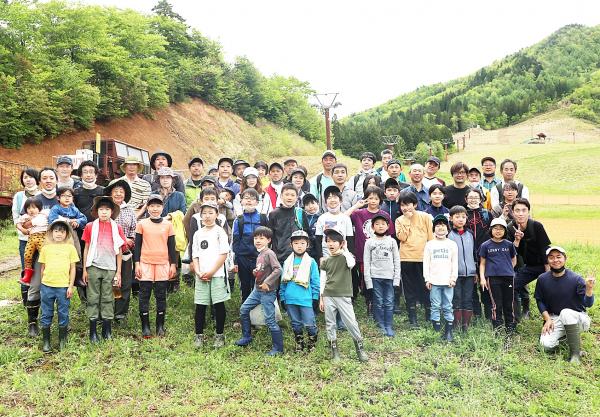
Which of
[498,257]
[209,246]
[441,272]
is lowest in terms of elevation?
[441,272]

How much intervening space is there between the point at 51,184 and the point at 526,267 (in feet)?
21.2

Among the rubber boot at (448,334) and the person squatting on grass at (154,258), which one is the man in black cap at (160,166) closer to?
the person squatting on grass at (154,258)

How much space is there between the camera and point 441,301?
5336 millimetres

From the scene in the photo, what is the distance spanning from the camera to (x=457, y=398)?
406 cm

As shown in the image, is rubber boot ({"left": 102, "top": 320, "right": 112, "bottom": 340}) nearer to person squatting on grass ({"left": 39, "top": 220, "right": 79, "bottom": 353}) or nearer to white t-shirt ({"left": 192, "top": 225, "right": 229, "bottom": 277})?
person squatting on grass ({"left": 39, "top": 220, "right": 79, "bottom": 353})

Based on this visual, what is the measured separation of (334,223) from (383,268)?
0.85 m

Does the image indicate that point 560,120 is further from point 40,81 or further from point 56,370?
point 56,370

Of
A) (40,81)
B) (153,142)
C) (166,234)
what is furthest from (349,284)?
(153,142)

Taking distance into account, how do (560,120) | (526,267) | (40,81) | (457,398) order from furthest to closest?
(560,120) → (40,81) → (526,267) → (457,398)

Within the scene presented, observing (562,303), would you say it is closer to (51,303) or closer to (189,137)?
(51,303)

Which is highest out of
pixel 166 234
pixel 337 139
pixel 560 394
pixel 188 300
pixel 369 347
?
pixel 337 139

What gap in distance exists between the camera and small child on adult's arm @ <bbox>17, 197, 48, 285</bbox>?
4953 mm

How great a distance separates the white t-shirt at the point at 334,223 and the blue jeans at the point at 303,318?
908mm

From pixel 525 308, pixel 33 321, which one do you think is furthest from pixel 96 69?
pixel 525 308
